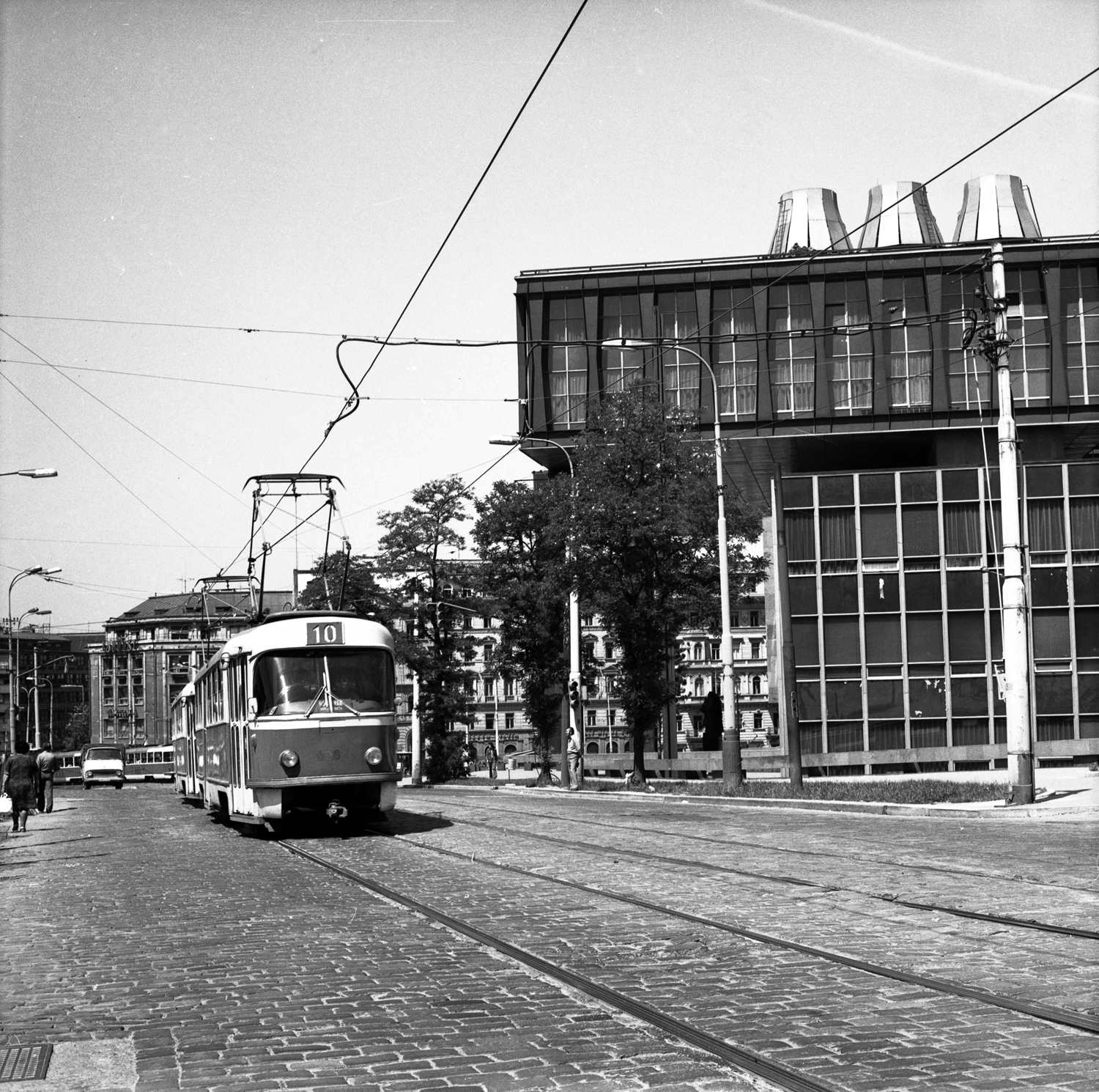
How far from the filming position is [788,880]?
12656 mm

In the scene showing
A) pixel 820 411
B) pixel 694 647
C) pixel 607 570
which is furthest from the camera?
pixel 694 647

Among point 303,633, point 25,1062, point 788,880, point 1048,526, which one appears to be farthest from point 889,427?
point 25,1062

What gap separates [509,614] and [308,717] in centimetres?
2850

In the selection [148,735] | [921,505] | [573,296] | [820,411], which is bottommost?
[148,735]

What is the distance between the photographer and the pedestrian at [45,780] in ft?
114

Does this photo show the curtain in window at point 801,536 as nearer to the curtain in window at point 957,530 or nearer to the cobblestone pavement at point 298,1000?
the curtain in window at point 957,530

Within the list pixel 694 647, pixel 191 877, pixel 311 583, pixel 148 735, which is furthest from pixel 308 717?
pixel 148 735

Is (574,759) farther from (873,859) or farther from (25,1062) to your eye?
(25,1062)

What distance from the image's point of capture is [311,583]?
65.1 meters

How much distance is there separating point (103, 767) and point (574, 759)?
44282 mm

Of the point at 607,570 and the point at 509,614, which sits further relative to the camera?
the point at 509,614

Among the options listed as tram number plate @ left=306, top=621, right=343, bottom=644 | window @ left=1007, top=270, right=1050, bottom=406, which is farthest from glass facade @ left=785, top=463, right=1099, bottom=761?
tram number plate @ left=306, top=621, right=343, bottom=644

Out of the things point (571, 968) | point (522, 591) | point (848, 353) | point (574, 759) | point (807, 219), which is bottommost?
point (574, 759)

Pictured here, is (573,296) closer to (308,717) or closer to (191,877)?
(308,717)
